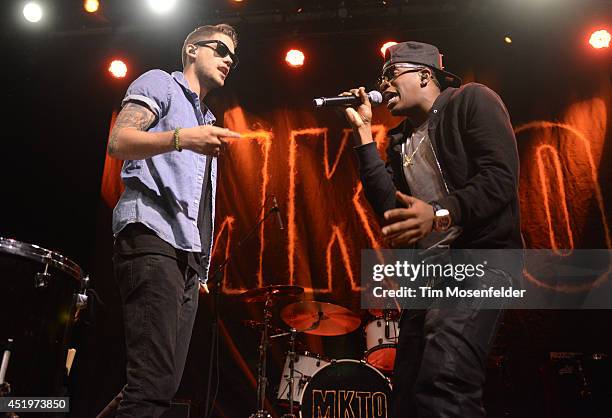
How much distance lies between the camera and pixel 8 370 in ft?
9.65

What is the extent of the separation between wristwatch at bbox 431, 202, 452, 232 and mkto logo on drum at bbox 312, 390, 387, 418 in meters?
3.62

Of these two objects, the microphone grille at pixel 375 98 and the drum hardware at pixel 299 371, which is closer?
the microphone grille at pixel 375 98

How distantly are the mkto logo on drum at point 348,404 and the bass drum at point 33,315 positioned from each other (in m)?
2.43

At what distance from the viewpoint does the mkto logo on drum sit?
193 inches

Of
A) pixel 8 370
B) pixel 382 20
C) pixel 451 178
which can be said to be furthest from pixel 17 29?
pixel 451 178

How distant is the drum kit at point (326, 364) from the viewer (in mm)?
4956

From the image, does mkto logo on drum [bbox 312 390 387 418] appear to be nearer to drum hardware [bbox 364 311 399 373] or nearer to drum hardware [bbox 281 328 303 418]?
drum hardware [bbox 281 328 303 418]

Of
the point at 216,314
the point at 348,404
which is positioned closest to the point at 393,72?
Answer: the point at 216,314

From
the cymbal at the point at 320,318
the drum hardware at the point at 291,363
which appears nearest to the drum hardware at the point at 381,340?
the cymbal at the point at 320,318

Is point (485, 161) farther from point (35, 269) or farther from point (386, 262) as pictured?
point (386, 262)

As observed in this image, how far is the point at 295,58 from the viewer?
6387 mm

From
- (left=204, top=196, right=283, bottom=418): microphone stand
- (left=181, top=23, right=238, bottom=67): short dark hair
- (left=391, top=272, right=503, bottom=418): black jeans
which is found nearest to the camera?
(left=391, top=272, right=503, bottom=418): black jeans

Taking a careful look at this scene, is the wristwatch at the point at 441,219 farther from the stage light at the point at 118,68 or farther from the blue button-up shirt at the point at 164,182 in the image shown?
the stage light at the point at 118,68

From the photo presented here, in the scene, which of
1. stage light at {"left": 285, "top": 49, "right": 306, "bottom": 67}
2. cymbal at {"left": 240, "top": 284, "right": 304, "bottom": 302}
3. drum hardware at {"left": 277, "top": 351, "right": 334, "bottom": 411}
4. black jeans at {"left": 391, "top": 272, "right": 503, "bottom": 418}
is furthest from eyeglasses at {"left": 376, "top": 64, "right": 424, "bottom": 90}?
stage light at {"left": 285, "top": 49, "right": 306, "bottom": 67}
